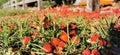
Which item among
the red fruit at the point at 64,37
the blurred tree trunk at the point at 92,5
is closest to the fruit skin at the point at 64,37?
the red fruit at the point at 64,37

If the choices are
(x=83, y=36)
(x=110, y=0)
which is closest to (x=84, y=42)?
(x=83, y=36)

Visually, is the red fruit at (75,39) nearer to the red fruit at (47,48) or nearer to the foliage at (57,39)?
the foliage at (57,39)

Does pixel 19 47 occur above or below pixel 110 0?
above

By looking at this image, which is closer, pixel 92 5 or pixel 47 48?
pixel 47 48

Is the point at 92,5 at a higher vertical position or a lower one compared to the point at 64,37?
lower

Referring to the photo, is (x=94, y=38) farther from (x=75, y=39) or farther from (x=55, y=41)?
(x=55, y=41)

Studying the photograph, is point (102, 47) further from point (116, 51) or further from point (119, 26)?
point (119, 26)

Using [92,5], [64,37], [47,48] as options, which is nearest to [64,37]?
[64,37]

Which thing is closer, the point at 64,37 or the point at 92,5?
the point at 64,37

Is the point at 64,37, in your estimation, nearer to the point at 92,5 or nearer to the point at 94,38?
the point at 94,38

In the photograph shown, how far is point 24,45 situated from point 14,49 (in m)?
0.10

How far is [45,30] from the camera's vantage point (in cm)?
285

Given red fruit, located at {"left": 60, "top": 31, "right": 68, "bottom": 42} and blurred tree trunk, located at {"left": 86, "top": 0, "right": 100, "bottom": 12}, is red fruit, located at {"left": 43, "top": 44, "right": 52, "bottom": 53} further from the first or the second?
blurred tree trunk, located at {"left": 86, "top": 0, "right": 100, "bottom": 12}

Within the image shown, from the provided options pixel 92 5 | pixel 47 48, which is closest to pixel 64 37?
pixel 47 48
